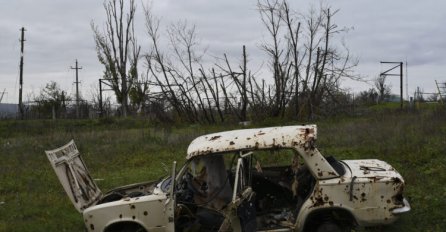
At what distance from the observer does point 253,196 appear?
5520 mm

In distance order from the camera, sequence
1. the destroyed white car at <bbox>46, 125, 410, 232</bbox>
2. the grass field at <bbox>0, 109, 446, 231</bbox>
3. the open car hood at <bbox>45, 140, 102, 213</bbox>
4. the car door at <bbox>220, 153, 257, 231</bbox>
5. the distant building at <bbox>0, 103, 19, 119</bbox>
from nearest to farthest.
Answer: the car door at <bbox>220, 153, 257, 231</bbox> → the destroyed white car at <bbox>46, 125, 410, 232</bbox> → the open car hood at <bbox>45, 140, 102, 213</bbox> → the grass field at <bbox>0, 109, 446, 231</bbox> → the distant building at <bbox>0, 103, 19, 119</bbox>

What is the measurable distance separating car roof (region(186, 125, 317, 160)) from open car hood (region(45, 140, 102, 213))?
178cm

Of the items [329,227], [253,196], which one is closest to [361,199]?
[329,227]

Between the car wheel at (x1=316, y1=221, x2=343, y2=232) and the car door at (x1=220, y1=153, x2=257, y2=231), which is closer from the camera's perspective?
the car door at (x1=220, y1=153, x2=257, y2=231)

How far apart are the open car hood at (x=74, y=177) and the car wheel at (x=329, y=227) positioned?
9.99 feet

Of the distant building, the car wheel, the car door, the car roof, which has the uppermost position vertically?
the distant building

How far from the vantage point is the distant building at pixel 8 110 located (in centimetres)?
3266

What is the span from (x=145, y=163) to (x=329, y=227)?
29.0ft

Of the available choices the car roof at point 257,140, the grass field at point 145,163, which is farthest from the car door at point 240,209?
the grass field at point 145,163

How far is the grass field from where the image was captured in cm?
800

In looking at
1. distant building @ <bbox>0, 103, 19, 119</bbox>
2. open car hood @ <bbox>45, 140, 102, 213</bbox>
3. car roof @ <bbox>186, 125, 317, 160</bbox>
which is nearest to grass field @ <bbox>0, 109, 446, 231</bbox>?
open car hood @ <bbox>45, 140, 102, 213</bbox>

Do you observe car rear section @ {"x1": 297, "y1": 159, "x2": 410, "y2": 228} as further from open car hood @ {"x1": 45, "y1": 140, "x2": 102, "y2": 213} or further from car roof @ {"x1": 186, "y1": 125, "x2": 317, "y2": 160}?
open car hood @ {"x1": 45, "y1": 140, "x2": 102, "y2": 213}

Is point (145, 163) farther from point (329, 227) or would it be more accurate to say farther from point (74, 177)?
point (329, 227)

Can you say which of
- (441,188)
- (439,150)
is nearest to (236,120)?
(439,150)
